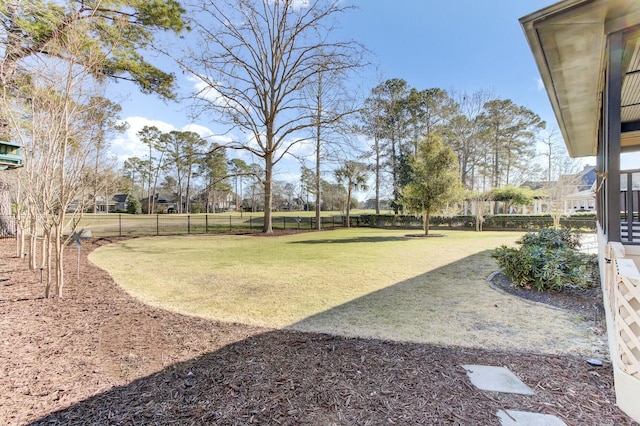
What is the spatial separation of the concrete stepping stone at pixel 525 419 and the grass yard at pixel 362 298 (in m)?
1.13

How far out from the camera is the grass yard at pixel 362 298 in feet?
11.1

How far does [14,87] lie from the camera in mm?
5332

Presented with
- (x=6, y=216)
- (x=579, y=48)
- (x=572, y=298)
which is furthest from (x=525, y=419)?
(x=6, y=216)

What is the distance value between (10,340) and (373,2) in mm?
13533

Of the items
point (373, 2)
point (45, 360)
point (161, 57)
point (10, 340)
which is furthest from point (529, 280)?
point (161, 57)

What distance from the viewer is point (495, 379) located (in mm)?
2395

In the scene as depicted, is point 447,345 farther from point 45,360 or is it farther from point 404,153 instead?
point 404,153

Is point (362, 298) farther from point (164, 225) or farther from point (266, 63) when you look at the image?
point (164, 225)

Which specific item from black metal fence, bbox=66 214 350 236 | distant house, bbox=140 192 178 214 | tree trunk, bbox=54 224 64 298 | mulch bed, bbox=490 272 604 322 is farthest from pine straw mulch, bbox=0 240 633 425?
distant house, bbox=140 192 178 214

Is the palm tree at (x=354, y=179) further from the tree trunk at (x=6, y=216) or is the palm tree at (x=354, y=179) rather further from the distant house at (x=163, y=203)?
the distant house at (x=163, y=203)

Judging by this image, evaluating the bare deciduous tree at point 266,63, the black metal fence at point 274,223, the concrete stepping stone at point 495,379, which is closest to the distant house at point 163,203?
the black metal fence at point 274,223

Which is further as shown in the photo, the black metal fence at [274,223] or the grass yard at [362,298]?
the black metal fence at [274,223]

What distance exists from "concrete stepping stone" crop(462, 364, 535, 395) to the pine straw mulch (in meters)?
0.07

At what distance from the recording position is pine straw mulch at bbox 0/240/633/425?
6.37 ft
